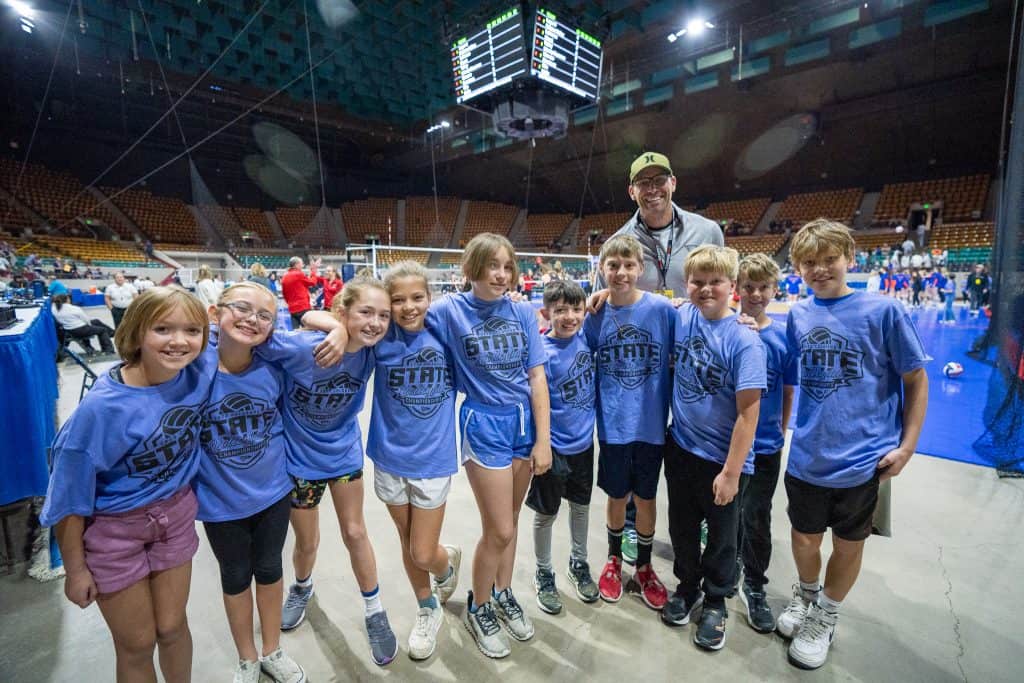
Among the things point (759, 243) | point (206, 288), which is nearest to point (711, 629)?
point (206, 288)

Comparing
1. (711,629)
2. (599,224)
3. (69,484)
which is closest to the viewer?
(69,484)

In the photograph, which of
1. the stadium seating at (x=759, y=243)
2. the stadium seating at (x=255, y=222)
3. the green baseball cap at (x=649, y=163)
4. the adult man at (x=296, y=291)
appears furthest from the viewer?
the stadium seating at (x=255, y=222)

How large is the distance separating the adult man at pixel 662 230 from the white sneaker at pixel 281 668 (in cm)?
216

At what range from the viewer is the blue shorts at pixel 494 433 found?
1654 millimetres

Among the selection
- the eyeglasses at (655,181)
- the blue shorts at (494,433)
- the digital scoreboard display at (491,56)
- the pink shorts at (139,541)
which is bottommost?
the pink shorts at (139,541)

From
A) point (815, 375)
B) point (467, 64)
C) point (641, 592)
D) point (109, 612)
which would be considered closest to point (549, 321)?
point (815, 375)

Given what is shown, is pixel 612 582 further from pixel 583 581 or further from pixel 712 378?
pixel 712 378

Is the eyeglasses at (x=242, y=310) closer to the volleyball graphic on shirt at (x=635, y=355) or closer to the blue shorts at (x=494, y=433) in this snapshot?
the blue shorts at (x=494, y=433)

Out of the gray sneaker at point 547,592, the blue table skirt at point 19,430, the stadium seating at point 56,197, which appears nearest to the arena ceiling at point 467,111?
the stadium seating at point 56,197

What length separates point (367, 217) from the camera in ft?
73.8

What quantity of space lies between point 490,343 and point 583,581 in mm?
1186

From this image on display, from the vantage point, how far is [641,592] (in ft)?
6.59

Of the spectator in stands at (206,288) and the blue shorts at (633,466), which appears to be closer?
the blue shorts at (633,466)

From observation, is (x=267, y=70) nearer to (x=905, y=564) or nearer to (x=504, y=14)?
(x=504, y=14)
